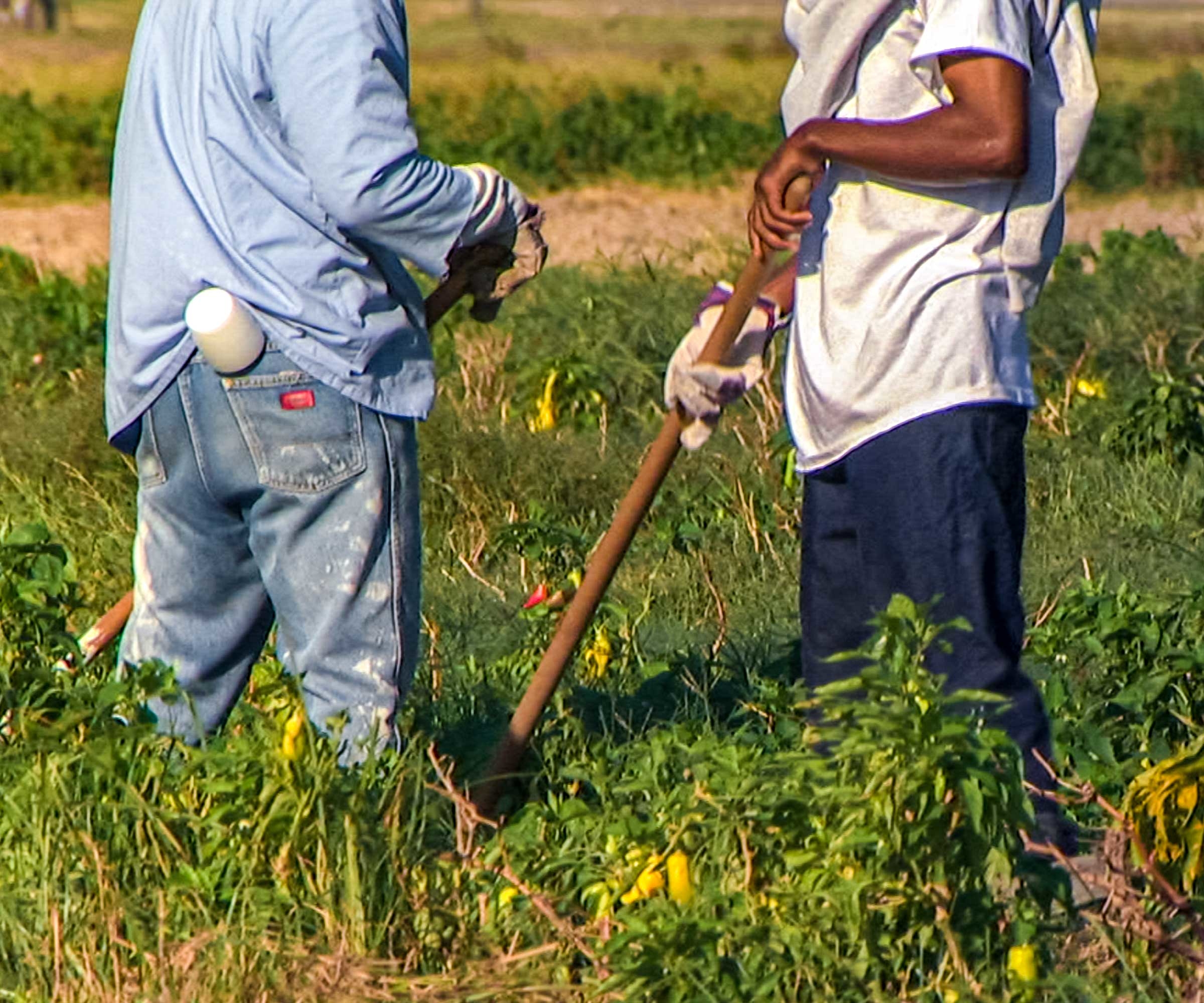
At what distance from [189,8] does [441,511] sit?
2.81 m

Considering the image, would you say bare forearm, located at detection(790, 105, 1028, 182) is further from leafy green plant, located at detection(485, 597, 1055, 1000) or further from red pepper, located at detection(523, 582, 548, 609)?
red pepper, located at detection(523, 582, 548, 609)

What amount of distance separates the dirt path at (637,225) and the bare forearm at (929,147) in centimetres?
550

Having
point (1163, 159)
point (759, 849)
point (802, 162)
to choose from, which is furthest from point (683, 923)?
point (1163, 159)

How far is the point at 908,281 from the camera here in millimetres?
3436

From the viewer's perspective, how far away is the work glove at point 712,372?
3658 mm

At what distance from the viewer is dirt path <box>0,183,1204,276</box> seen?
34.4ft

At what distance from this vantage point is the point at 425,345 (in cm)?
365

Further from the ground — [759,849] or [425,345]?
[425,345]

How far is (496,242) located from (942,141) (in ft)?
2.42

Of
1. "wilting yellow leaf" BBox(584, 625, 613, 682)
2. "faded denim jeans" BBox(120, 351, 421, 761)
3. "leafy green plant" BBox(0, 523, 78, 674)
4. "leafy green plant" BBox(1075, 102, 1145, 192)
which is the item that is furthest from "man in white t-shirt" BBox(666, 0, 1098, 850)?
"leafy green plant" BBox(1075, 102, 1145, 192)

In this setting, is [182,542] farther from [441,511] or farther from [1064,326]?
[1064,326]

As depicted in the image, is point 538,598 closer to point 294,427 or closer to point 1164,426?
point 294,427

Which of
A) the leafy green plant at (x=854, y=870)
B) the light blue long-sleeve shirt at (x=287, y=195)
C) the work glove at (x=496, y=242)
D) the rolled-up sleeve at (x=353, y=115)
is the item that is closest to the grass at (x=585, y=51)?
the work glove at (x=496, y=242)

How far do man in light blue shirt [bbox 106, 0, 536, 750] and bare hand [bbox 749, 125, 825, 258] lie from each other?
15.7 inches
